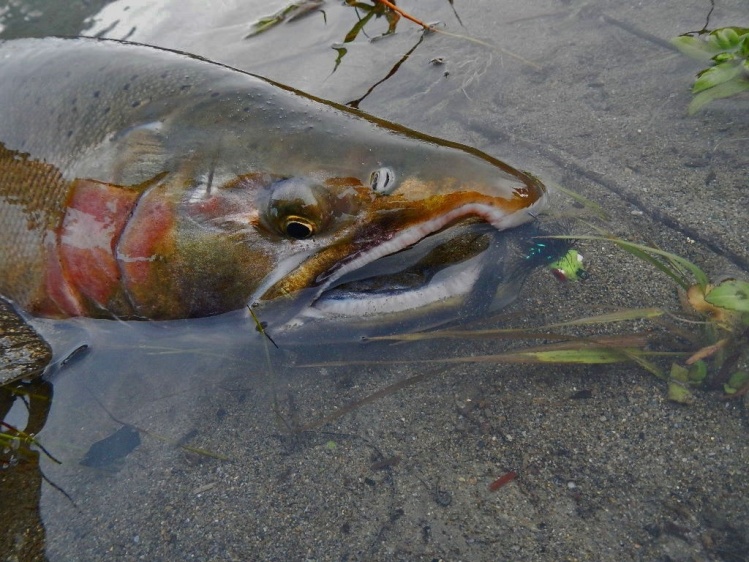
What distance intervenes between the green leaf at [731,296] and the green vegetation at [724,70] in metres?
1.25

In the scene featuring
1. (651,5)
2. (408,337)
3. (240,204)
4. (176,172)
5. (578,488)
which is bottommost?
(578,488)

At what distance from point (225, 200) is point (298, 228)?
0.27 meters

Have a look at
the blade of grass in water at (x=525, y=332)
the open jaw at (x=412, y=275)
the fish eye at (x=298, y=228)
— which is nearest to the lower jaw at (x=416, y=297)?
the open jaw at (x=412, y=275)

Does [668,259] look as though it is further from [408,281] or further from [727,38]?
[727,38]

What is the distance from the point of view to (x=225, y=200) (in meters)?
1.99

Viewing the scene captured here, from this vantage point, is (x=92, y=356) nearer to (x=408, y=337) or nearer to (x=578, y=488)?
(x=408, y=337)

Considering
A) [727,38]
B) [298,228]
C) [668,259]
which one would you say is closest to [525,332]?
[668,259]

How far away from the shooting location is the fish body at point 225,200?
1938 millimetres

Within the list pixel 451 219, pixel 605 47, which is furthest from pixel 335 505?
pixel 605 47

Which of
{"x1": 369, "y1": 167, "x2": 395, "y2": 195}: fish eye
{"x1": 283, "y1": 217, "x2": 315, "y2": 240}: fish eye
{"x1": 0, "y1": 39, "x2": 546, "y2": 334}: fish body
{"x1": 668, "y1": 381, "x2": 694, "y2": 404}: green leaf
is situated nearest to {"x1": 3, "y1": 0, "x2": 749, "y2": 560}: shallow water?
{"x1": 668, "y1": 381, "x2": 694, "y2": 404}: green leaf

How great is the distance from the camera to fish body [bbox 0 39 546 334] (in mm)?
1938

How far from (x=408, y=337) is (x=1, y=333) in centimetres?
167

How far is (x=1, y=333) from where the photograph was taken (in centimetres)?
246

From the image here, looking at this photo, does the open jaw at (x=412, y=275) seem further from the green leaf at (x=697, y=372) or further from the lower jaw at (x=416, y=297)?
the green leaf at (x=697, y=372)
